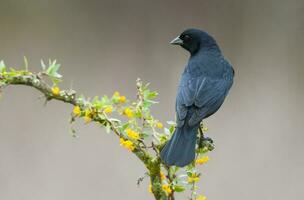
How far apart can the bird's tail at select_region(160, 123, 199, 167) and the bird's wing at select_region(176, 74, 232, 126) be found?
0.13 ft

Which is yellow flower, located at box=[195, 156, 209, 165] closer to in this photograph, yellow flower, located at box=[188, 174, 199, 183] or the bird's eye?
yellow flower, located at box=[188, 174, 199, 183]

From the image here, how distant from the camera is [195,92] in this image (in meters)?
2.96

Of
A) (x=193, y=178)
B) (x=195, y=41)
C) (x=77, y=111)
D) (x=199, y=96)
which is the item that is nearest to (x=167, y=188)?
(x=193, y=178)

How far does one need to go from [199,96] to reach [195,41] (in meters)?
0.56

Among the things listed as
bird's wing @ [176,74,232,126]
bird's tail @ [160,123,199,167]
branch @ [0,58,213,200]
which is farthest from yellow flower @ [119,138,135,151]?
bird's wing @ [176,74,232,126]

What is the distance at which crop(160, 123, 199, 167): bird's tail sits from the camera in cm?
227

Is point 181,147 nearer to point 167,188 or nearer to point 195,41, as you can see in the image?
point 167,188

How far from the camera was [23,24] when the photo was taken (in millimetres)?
4207

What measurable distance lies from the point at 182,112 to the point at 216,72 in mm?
411

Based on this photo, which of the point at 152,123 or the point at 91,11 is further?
the point at 91,11

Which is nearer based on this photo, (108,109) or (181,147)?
(108,109)

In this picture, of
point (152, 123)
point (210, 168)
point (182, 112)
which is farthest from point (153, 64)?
point (152, 123)

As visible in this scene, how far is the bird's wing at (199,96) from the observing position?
284 cm

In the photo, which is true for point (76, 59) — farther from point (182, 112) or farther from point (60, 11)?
point (182, 112)
